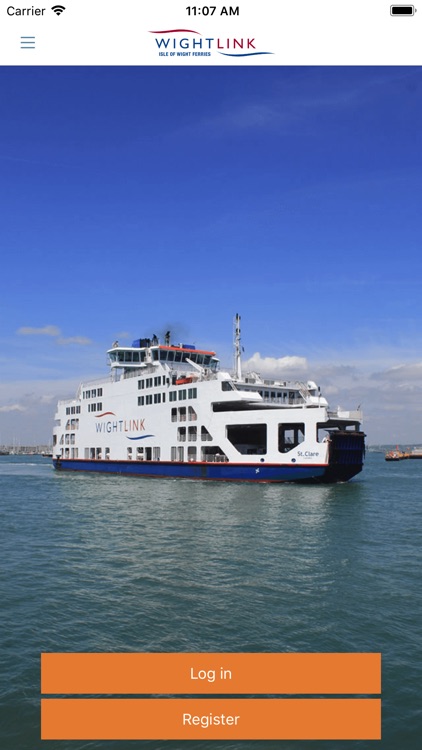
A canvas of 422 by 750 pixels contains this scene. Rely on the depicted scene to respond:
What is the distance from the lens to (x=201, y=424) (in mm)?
44406

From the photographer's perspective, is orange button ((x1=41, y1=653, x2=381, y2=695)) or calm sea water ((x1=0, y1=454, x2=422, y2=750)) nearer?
orange button ((x1=41, y1=653, x2=381, y2=695))

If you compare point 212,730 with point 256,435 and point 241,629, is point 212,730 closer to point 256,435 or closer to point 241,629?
point 241,629

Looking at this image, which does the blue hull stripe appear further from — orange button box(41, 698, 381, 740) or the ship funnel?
orange button box(41, 698, 381, 740)

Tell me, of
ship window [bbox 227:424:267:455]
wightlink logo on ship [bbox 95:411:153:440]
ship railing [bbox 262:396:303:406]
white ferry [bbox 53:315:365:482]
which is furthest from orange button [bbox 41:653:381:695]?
wightlink logo on ship [bbox 95:411:153:440]

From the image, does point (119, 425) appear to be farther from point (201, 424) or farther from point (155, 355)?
point (201, 424)

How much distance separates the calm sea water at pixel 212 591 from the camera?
388 inches

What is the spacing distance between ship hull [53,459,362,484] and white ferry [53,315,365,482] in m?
0.07

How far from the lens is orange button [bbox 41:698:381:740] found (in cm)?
831

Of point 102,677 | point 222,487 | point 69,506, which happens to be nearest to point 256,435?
point 222,487

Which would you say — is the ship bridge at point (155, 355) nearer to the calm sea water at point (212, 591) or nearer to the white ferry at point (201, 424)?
the white ferry at point (201, 424)

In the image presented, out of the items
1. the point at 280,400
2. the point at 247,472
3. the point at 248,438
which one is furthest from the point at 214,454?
the point at 280,400
